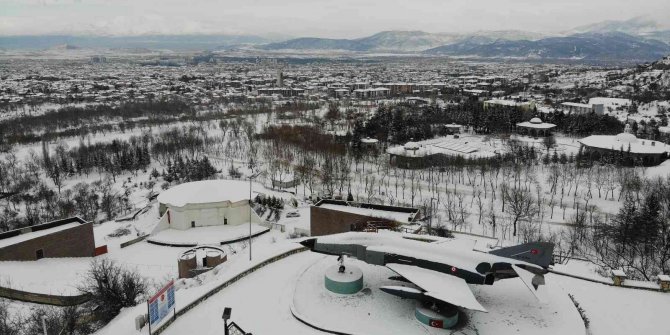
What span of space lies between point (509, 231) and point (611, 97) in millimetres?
84084

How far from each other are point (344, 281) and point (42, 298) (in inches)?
711

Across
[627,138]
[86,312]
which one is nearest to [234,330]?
[86,312]

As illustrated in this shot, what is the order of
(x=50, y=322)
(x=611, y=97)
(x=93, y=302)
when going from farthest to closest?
(x=611, y=97) → (x=93, y=302) → (x=50, y=322)

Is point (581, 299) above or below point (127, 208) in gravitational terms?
above

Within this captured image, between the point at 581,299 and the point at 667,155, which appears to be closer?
the point at 581,299

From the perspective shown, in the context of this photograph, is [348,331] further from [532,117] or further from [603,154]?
[532,117]

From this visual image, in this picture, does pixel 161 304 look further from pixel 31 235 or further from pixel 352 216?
pixel 31 235

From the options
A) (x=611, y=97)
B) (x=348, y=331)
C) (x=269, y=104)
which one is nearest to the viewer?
(x=348, y=331)

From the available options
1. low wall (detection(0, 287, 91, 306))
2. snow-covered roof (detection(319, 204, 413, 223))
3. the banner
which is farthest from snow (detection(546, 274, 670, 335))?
low wall (detection(0, 287, 91, 306))

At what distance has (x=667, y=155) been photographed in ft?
203

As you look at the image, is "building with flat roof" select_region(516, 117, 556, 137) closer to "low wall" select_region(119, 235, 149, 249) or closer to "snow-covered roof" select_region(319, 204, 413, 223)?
"snow-covered roof" select_region(319, 204, 413, 223)

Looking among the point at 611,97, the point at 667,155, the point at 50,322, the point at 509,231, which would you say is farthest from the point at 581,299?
the point at 611,97

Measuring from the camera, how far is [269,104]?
120 meters

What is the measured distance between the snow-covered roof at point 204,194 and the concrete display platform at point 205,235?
8.13ft
